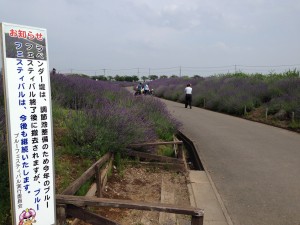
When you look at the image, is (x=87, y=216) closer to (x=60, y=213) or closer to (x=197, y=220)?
(x=60, y=213)

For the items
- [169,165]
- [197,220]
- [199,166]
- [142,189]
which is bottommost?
[199,166]

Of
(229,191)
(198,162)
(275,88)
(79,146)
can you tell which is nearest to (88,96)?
(198,162)

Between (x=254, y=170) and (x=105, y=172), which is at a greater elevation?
(x=105, y=172)

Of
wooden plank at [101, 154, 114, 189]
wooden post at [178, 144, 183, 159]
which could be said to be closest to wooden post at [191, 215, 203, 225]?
wooden plank at [101, 154, 114, 189]

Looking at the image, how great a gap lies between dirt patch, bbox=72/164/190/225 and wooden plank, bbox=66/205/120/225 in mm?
679

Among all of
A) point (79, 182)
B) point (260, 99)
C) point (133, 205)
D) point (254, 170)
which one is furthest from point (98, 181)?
point (260, 99)

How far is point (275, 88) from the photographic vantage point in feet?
64.7

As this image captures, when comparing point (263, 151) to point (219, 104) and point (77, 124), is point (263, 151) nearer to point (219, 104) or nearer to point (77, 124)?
point (77, 124)

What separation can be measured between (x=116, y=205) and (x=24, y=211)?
89 cm

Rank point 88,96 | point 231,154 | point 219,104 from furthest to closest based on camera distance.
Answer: point 219,104 < point 88,96 < point 231,154

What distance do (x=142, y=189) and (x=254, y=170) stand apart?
2.95 meters

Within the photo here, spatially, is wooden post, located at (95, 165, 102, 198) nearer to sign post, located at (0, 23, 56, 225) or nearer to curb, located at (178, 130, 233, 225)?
curb, located at (178, 130, 233, 225)

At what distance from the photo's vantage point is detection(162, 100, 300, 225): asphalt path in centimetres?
568

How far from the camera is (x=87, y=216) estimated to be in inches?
154
